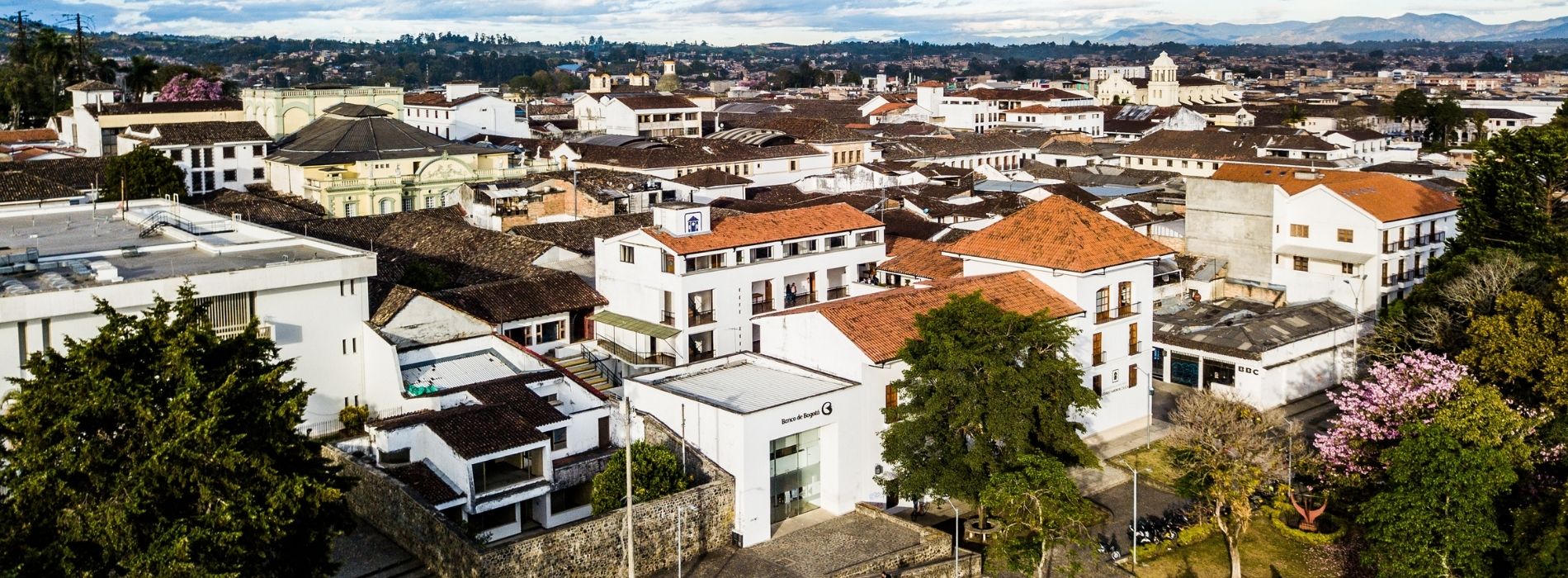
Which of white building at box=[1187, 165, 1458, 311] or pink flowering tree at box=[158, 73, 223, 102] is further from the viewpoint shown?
pink flowering tree at box=[158, 73, 223, 102]

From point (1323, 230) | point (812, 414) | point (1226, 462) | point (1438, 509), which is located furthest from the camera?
point (1323, 230)

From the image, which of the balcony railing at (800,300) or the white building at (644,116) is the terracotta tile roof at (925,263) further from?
the white building at (644,116)

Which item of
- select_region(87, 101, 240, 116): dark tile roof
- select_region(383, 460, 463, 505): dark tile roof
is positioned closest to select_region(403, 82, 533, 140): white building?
select_region(87, 101, 240, 116): dark tile roof

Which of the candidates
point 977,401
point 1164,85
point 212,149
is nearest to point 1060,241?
point 977,401

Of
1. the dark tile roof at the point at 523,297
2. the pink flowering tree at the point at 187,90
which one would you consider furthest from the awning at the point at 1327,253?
the pink flowering tree at the point at 187,90

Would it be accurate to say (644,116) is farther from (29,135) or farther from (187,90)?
(29,135)

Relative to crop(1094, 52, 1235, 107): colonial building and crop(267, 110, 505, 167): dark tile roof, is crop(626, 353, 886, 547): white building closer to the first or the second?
crop(267, 110, 505, 167): dark tile roof

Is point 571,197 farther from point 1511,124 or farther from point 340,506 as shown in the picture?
point 1511,124
